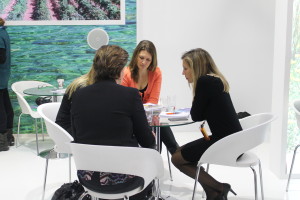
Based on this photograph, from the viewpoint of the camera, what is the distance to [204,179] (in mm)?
2957

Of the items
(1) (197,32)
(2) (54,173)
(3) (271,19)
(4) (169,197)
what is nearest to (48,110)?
(2) (54,173)

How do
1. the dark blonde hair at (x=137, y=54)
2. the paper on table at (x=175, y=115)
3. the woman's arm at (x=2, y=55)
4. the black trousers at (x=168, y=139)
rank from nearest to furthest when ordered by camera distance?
the paper on table at (x=175, y=115) < the black trousers at (x=168, y=139) < the dark blonde hair at (x=137, y=54) < the woman's arm at (x=2, y=55)

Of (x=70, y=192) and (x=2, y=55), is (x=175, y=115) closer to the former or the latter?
(x=70, y=192)

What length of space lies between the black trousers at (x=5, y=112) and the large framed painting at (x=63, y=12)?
108cm

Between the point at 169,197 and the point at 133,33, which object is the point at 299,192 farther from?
the point at 133,33

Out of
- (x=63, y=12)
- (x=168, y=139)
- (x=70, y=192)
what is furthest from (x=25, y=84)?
(x=70, y=192)

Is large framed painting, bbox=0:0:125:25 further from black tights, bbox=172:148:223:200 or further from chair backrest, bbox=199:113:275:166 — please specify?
chair backrest, bbox=199:113:275:166

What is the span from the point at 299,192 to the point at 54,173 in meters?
2.37

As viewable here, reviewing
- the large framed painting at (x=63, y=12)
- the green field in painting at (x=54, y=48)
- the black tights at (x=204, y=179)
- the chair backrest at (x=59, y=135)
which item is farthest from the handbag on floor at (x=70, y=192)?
the large framed painting at (x=63, y=12)

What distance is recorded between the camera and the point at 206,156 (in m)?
2.81

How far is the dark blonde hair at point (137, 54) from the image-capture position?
383 cm

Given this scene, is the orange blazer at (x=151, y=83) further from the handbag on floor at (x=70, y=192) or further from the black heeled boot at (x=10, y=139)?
the black heeled boot at (x=10, y=139)

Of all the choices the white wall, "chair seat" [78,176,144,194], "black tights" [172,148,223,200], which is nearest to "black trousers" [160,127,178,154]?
"black tights" [172,148,223,200]

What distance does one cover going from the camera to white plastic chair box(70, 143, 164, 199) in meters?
2.08
